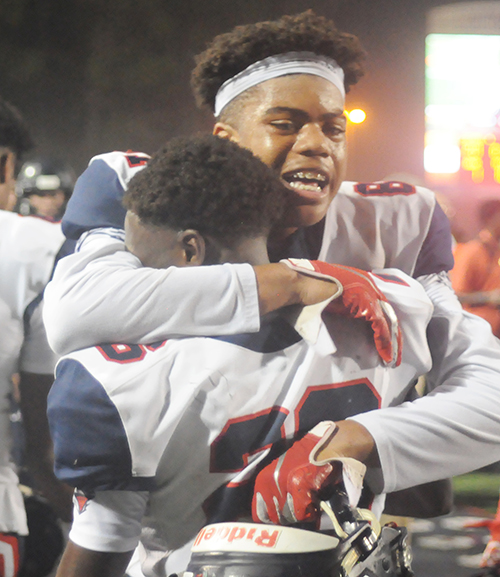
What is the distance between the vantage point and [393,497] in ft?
3.57

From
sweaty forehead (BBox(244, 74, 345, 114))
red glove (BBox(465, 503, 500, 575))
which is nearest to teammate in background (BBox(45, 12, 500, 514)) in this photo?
sweaty forehead (BBox(244, 74, 345, 114))

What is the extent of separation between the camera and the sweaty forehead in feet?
3.38

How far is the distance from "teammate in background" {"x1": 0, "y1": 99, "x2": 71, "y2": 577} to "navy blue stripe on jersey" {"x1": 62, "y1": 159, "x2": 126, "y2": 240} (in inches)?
4.2

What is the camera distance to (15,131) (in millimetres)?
1208

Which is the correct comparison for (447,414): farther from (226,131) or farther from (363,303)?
(226,131)

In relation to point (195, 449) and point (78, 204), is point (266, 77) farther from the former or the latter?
point (195, 449)

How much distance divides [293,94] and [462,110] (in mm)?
389

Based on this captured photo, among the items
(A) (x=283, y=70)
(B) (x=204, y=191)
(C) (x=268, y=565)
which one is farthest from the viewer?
(A) (x=283, y=70)

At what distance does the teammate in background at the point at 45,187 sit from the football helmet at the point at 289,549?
646 mm

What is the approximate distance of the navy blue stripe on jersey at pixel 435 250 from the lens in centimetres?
113

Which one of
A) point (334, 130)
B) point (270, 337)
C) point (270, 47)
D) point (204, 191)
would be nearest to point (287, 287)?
point (270, 337)

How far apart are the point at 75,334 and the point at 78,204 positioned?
0.24m

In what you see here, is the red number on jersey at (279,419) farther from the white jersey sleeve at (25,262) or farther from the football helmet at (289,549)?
the white jersey sleeve at (25,262)

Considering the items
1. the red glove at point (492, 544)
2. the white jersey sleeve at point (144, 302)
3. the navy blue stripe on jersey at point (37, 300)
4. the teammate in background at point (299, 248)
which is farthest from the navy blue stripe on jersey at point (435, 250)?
the navy blue stripe on jersey at point (37, 300)
